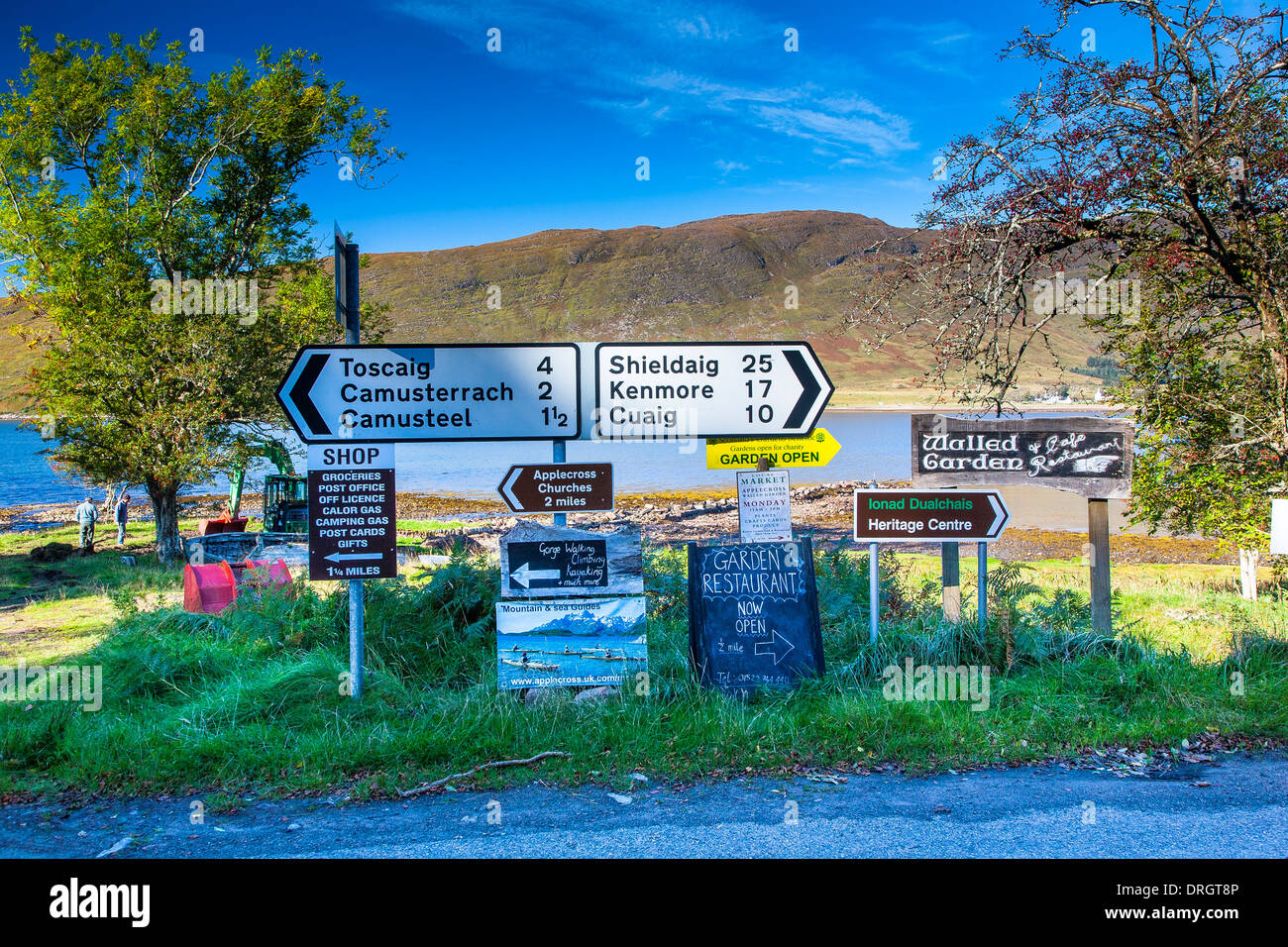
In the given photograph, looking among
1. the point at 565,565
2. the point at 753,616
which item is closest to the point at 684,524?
the point at 753,616

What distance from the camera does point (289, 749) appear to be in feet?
16.0

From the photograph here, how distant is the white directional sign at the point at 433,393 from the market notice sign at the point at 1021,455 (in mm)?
3218

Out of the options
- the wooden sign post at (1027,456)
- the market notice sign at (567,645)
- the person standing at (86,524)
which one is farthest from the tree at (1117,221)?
the person standing at (86,524)

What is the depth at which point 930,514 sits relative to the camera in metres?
6.87

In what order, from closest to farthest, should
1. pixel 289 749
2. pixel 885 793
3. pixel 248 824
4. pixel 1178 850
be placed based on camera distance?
pixel 1178 850 → pixel 248 824 → pixel 885 793 → pixel 289 749

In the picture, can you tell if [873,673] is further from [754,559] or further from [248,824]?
[248,824]

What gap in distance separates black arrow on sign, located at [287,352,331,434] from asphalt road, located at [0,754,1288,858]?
2.78m

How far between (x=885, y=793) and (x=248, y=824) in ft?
10.7

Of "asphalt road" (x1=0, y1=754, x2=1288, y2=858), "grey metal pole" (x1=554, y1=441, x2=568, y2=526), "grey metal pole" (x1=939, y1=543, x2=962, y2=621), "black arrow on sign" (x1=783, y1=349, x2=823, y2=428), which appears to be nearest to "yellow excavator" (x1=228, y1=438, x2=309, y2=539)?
"grey metal pole" (x1=554, y1=441, x2=568, y2=526)

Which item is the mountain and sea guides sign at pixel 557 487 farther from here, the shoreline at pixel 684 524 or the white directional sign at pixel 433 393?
the shoreline at pixel 684 524

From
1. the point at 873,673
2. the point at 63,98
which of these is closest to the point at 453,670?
the point at 873,673

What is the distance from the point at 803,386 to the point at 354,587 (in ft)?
12.5

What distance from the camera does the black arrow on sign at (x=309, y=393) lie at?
20.0ft

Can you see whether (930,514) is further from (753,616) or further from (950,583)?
(753,616)
